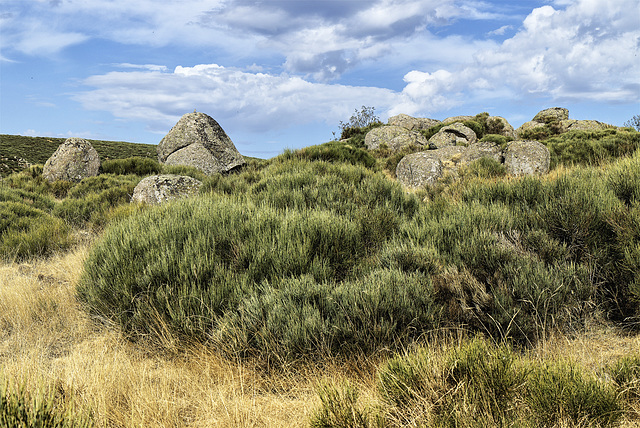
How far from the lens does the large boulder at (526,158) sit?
1506 centimetres

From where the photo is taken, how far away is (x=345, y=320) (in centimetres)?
329

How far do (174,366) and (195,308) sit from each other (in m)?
0.58

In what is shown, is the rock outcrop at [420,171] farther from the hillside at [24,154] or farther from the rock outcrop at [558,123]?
the hillside at [24,154]

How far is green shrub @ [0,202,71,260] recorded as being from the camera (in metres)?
8.06

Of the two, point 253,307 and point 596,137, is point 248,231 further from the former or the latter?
point 596,137

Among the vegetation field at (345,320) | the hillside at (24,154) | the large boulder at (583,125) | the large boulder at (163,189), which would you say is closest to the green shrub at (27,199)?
the large boulder at (163,189)

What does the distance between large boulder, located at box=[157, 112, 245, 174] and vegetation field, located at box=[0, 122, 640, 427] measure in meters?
12.2

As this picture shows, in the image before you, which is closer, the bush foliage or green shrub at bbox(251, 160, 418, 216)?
the bush foliage

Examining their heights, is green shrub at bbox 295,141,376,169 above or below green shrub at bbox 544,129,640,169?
below

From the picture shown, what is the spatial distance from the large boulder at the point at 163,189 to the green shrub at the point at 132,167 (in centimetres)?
732

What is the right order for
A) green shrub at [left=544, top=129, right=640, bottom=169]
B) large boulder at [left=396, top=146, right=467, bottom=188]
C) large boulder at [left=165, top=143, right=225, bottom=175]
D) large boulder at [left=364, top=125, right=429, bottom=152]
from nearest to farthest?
large boulder at [left=396, top=146, right=467, bottom=188] < green shrub at [left=544, top=129, right=640, bottom=169] < large boulder at [left=165, top=143, right=225, bottom=175] < large boulder at [left=364, top=125, right=429, bottom=152]

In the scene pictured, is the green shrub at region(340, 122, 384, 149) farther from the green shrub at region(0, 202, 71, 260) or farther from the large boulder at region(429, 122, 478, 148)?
→ the green shrub at region(0, 202, 71, 260)

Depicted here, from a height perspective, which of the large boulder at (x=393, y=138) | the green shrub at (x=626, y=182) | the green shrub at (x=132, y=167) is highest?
the large boulder at (x=393, y=138)

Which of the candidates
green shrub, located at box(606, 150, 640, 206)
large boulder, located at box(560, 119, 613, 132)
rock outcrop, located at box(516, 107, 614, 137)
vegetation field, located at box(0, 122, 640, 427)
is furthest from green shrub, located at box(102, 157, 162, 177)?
large boulder, located at box(560, 119, 613, 132)
